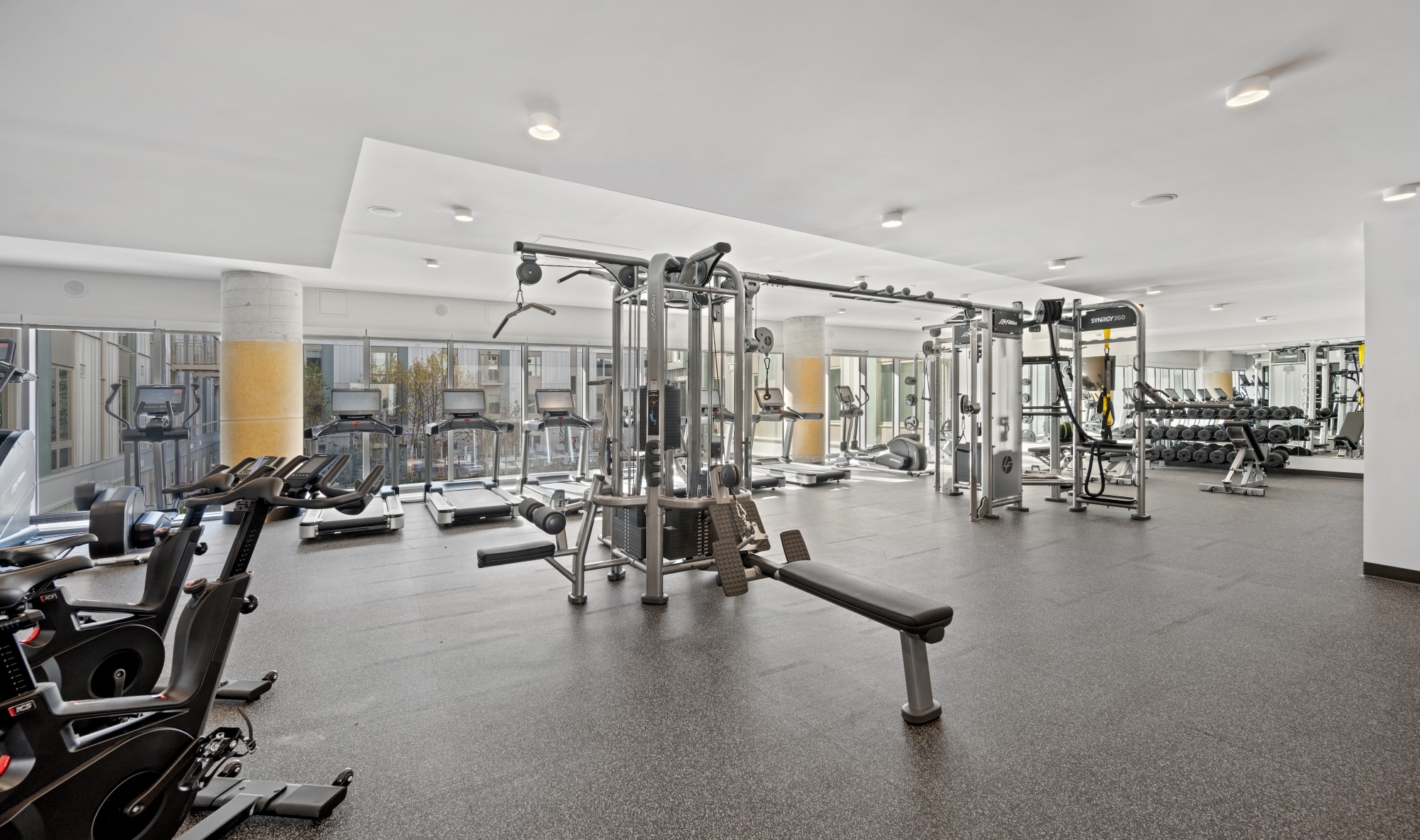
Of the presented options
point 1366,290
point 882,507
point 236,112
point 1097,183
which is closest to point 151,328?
point 236,112

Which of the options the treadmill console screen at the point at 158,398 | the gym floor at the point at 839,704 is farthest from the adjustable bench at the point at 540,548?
the treadmill console screen at the point at 158,398

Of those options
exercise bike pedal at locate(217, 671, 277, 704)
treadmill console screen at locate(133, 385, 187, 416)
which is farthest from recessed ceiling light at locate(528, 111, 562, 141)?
treadmill console screen at locate(133, 385, 187, 416)

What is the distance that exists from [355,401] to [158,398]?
1.74 metres

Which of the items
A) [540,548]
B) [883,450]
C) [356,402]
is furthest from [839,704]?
[883,450]

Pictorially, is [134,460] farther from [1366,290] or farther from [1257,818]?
[1366,290]

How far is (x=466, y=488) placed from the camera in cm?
783

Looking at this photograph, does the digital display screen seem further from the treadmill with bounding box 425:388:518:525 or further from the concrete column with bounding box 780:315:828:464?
the concrete column with bounding box 780:315:828:464

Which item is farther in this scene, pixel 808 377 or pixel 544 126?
pixel 808 377

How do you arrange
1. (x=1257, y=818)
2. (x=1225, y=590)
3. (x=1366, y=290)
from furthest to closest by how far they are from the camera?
(x=1366, y=290) → (x=1225, y=590) → (x=1257, y=818)

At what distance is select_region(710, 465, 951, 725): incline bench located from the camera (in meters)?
2.30

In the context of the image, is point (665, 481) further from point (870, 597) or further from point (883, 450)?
point (883, 450)

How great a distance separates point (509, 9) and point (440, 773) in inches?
106

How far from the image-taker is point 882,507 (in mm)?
7156

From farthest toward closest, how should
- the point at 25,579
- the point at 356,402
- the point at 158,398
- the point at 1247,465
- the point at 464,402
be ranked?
the point at 1247,465 → the point at 464,402 → the point at 356,402 → the point at 158,398 → the point at 25,579
